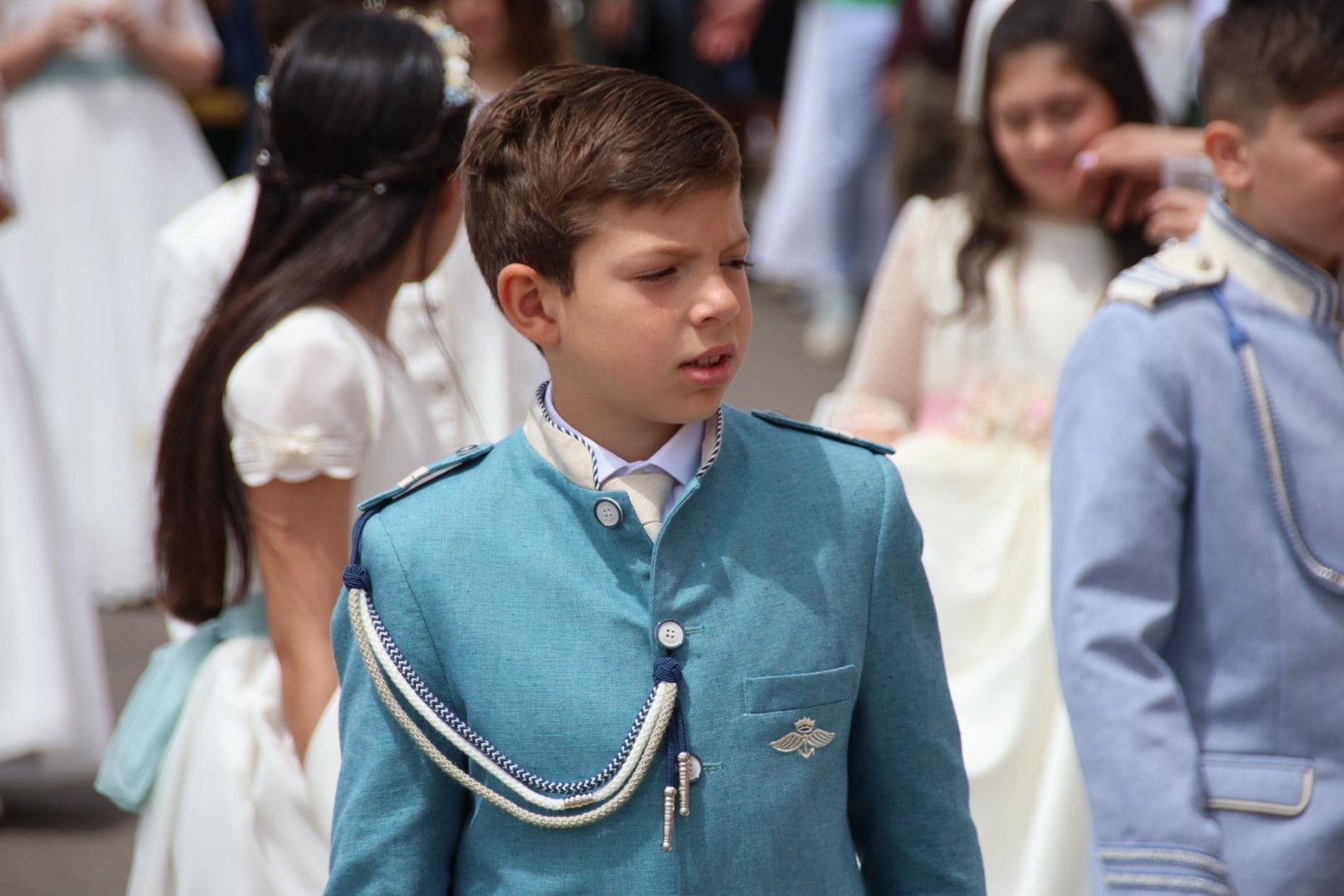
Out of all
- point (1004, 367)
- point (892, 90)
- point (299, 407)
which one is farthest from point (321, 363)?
point (892, 90)

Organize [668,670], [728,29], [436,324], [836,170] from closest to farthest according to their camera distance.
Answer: [668,670]
[436,324]
[836,170]
[728,29]

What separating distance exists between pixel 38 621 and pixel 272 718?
1.61 metres

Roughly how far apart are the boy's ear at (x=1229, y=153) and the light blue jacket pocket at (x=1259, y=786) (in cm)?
79

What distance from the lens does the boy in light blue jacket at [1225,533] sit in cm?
198

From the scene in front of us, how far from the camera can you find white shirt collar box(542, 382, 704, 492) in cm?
168

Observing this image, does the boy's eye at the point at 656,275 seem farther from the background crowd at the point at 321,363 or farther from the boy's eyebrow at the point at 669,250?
the background crowd at the point at 321,363

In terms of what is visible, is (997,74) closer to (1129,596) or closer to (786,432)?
(1129,596)

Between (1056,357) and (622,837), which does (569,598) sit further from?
(1056,357)

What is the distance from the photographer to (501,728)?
160cm

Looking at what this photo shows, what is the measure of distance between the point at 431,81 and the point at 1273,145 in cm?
122

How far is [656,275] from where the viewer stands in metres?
1.61

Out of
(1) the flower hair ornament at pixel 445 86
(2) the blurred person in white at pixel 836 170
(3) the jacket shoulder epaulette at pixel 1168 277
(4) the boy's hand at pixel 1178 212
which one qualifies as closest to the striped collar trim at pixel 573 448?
(3) the jacket shoulder epaulette at pixel 1168 277

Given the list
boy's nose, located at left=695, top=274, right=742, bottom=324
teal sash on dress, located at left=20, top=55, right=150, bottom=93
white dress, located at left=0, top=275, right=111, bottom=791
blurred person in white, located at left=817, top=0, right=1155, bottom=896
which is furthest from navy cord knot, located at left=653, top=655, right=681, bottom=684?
teal sash on dress, located at left=20, top=55, right=150, bottom=93

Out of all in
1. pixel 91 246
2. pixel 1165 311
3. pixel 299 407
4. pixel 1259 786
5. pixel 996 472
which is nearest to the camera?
pixel 1259 786
